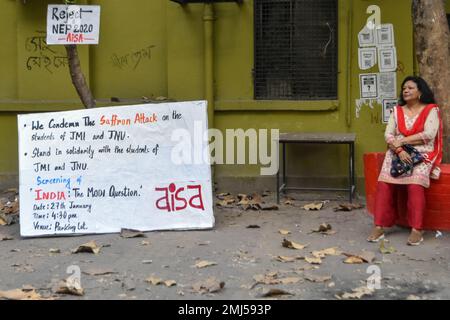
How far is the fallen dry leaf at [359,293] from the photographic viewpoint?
4977 millimetres

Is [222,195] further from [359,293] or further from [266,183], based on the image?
[359,293]

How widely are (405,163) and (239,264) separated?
190 centimetres

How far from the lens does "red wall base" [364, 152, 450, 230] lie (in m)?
6.50

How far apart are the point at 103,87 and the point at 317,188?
3.26 m

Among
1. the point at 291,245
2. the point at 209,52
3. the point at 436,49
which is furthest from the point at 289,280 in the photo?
the point at 209,52

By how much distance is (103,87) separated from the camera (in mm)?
9305

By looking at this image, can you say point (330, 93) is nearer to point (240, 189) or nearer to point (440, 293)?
point (240, 189)

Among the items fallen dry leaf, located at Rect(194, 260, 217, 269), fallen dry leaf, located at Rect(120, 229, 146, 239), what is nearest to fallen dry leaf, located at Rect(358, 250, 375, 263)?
fallen dry leaf, located at Rect(194, 260, 217, 269)

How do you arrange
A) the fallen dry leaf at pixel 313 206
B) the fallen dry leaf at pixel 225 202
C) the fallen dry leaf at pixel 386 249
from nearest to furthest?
the fallen dry leaf at pixel 386 249 < the fallen dry leaf at pixel 313 206 < the fallen dry leaf at pixel 225 202

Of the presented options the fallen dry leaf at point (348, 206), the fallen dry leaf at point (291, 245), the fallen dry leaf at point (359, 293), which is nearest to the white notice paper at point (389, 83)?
the fallen dry leaf at point (348, 206)

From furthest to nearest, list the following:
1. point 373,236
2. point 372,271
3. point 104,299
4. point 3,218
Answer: point 3,218 < point 373,236 < point 372,271 < point 104,299

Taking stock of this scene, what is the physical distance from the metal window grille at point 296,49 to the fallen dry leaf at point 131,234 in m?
2.99

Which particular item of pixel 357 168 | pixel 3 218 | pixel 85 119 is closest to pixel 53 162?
pixel 85 119

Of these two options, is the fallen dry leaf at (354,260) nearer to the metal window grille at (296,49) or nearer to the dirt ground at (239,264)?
the dirt ground at (239,264)
